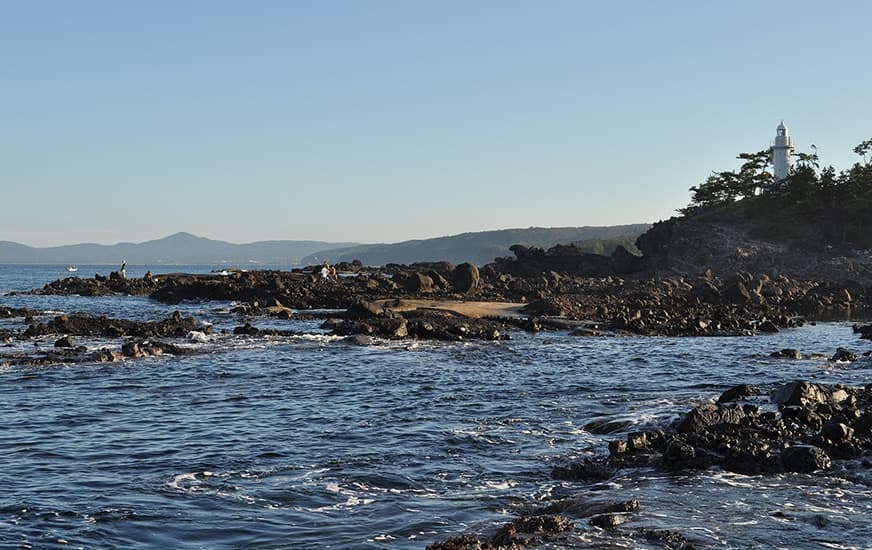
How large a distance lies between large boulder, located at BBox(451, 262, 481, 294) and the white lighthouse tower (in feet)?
171

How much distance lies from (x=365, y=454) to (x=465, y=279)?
149 feet

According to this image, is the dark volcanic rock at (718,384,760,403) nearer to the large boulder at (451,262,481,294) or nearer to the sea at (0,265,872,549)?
the sea at (0,265,872,549)

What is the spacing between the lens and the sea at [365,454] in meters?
12.0

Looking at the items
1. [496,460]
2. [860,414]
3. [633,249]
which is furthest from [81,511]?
[633,249]

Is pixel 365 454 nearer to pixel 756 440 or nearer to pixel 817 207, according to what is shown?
pixel 756 440

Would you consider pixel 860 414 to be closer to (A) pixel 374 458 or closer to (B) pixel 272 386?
(A) pixel 374 458

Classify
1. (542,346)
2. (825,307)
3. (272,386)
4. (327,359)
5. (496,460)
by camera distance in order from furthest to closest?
(825,307) < (542,346) < (327,359) < (272,386) < (496,460)

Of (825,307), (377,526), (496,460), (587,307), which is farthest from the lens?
(825,307)

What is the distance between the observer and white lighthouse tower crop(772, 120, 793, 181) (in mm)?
100000

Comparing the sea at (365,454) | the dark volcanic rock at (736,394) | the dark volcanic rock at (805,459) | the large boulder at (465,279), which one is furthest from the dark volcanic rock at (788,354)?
the large boulder at (465,279)

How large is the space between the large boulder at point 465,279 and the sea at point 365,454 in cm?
2846

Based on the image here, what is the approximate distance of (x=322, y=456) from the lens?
649 inches

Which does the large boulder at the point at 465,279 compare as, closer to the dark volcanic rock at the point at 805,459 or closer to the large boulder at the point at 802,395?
the large boulder at the point at 802,395

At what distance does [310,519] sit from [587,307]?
40.3 metres
